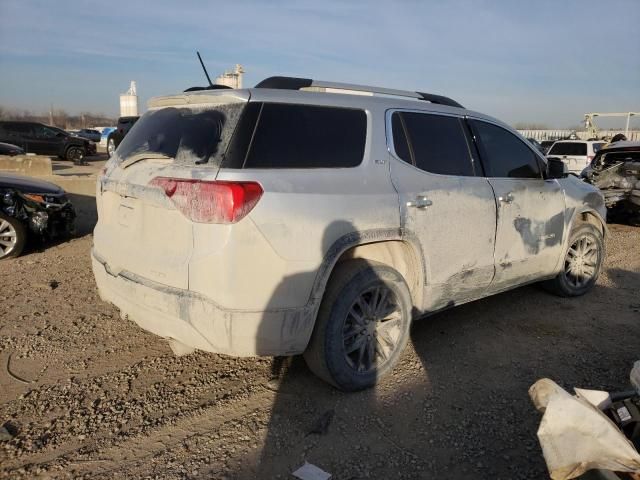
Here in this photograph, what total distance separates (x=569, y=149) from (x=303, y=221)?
667 inches

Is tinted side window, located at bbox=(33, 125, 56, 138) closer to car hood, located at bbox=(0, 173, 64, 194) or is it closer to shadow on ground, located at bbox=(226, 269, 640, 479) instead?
car hood, located at bbox=(0, 173, 64, 194)

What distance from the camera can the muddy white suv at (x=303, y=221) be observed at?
8.88ft

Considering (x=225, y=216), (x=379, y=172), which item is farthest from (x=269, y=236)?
(x=379, y=172)

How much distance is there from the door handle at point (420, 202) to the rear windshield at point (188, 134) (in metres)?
1.29

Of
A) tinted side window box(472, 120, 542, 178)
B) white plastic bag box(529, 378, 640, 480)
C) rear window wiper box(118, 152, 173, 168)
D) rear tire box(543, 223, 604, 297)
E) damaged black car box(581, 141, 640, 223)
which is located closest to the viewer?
white plastic bag box(529, 378, 640, 480)

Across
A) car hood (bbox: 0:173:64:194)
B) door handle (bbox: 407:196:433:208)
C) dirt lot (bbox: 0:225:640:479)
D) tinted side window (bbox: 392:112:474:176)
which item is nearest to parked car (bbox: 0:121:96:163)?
car hood (bbox: 0:173:64:194)

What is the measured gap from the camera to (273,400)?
10.6 ft

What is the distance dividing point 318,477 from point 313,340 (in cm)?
81

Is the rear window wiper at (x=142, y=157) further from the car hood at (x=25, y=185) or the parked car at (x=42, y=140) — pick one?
the parked car at (x=42, y=140)

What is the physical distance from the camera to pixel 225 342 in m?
2.77

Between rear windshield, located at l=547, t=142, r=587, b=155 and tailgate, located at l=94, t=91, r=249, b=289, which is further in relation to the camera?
rear windshield, located at l=547, t=142, r=587, b=155

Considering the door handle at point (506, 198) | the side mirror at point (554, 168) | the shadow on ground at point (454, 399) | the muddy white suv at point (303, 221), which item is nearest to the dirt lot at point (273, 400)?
the shadow on ground at point (454, 399)

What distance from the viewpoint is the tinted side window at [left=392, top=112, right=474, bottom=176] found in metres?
3.60

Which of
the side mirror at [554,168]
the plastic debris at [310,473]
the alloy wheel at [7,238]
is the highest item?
the side mirror at [554,168]
